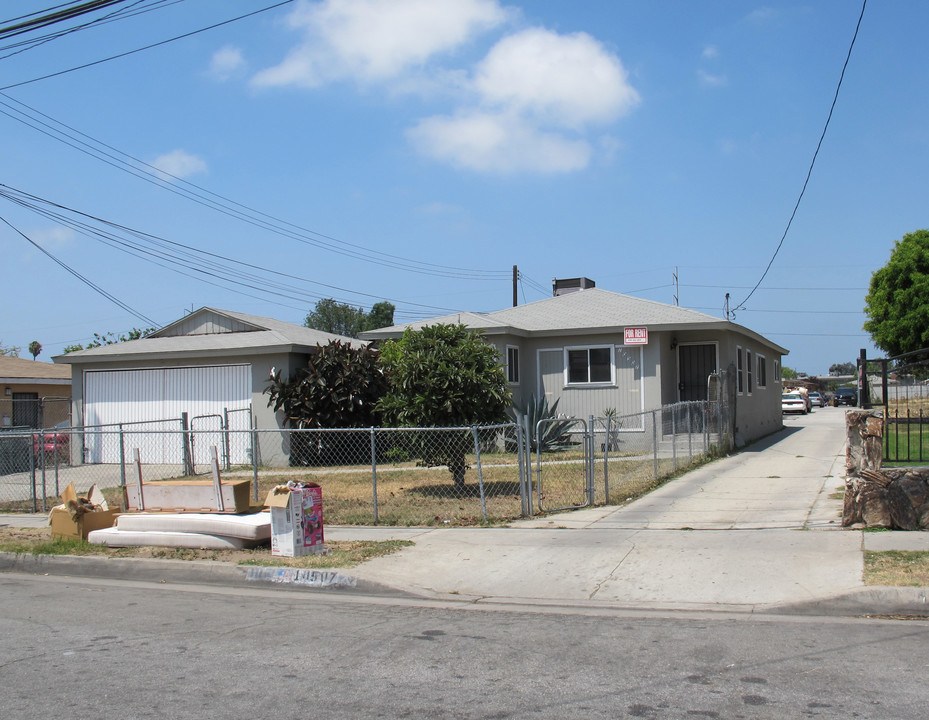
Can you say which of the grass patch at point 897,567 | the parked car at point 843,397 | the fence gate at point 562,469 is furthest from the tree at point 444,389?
the parked car at point 843,397

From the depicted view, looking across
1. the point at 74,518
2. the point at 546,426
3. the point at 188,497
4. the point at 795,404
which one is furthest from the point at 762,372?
the point at 74,518

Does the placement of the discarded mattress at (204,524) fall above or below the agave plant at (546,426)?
below

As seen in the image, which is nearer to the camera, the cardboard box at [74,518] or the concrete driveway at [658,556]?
the concrete driveway at [658,556]

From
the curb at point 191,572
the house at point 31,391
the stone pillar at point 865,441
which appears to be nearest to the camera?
the curb at point 191,572

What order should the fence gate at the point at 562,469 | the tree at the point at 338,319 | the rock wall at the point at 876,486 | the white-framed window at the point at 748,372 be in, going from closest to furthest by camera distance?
the rock wall at the point at 876,486 < the fence gate at the point at 562,469 < the white-framed window at the point at 748,372 < the tree at the point at 338,319

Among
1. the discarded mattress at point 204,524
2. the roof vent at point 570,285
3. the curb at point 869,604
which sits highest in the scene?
the roof vent at point 570,285

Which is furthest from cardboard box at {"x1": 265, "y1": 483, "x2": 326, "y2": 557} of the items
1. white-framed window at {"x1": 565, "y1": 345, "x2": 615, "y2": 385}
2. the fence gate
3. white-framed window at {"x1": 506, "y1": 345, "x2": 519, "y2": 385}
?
white-framed window at {"x1": 565, "y1": 345, "x2": 615, "y2": 385}

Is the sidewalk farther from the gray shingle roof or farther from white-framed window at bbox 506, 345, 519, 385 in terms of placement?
white-framed window at bbox 506, 345, 519, 385

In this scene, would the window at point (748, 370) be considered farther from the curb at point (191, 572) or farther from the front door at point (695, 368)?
the curb at point (191, 572)

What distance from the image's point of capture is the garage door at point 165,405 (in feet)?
65.4

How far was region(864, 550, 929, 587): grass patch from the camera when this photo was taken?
685 centimetres

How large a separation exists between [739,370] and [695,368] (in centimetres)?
165

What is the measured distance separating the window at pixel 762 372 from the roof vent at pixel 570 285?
6.05 metres

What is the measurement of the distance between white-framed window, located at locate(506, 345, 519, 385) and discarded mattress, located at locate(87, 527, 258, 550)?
11.5 m
